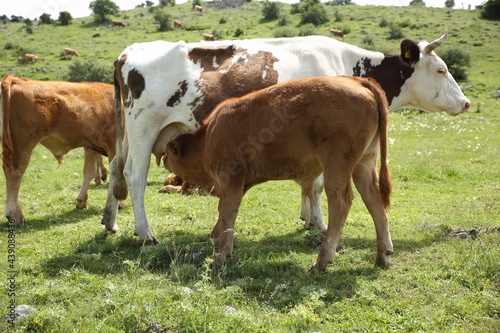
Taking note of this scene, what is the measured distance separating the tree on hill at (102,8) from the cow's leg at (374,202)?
60.6 meters

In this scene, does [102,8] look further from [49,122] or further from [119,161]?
[119,161]

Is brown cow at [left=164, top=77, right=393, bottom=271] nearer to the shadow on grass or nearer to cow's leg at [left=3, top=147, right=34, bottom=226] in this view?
the shadow on grass

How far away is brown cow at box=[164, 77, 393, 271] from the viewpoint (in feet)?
17.6

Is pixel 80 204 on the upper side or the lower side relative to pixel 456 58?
lower

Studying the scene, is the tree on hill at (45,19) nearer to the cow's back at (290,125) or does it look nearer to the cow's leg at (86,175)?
the cow's leg at (86,175)

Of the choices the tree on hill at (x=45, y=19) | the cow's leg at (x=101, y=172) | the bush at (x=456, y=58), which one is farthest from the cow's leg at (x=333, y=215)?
the tree on hill at (x=45, y=19)

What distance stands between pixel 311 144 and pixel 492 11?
55604mm

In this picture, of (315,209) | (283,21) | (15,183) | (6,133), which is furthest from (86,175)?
(283,21)

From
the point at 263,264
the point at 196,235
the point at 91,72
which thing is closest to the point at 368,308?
the point at 263,264

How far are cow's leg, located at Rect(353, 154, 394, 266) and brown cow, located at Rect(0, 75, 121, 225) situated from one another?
515 cm

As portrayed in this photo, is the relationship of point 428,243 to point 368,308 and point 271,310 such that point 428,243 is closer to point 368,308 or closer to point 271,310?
point 368,308

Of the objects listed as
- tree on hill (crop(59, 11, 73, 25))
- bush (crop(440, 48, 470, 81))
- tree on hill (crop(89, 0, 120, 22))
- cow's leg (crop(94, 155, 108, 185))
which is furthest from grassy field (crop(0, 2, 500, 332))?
tree on hill (crop(59, 11, 73, 25))

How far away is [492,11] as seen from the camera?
52281 mm

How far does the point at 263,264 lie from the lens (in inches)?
222
